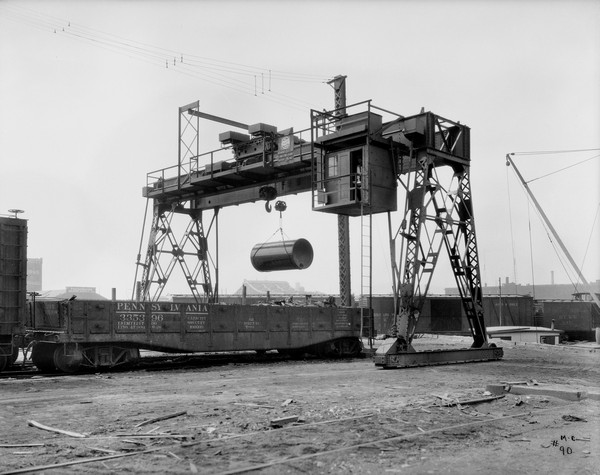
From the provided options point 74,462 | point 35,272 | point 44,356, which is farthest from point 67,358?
point 35,272

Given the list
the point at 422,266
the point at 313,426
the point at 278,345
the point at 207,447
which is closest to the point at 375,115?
the point at 422,266

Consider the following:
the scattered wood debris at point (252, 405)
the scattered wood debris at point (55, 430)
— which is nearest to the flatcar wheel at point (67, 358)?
the scattered wood debris at point (252, 405)

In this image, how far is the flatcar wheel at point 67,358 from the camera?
49.6 ft

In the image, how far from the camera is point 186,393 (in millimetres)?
11234

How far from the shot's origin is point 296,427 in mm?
7895

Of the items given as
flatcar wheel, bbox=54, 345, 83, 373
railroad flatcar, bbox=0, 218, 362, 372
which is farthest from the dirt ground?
railroad flatcar, bbox=0, 218, 362, 372

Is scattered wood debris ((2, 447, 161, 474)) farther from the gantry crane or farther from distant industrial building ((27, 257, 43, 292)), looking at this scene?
distant industrial building ((27, 257, 43, 292))

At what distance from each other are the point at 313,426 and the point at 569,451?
306cm

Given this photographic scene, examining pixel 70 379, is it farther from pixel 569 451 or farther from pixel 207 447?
pixel 569 451

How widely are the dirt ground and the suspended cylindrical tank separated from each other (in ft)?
27.0

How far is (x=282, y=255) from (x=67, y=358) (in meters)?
8.47

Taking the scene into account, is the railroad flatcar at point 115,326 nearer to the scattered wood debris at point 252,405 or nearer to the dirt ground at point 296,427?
the dirt ground at point 296,427

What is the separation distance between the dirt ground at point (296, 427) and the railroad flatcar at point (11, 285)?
1727 mm

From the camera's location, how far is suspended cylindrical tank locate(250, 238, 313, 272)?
70.0 feet
